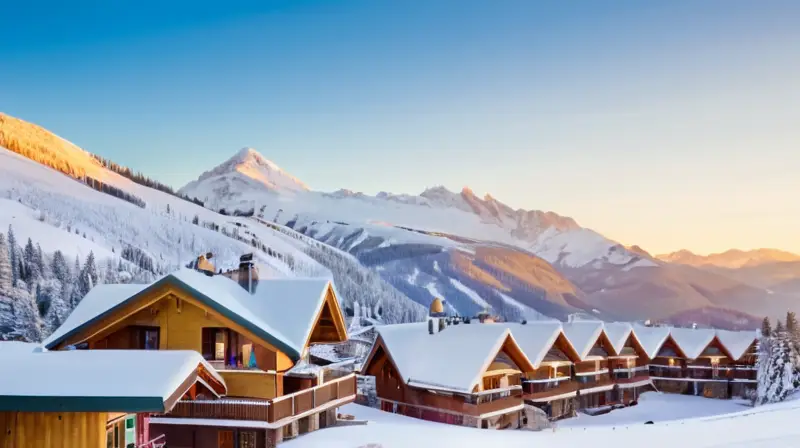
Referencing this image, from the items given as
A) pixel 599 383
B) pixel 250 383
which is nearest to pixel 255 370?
pixel 250 383

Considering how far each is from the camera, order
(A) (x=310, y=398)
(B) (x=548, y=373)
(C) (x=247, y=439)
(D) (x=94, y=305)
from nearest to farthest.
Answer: (C) (x=247, y=439)
(A) (x=310, y=398)
(D) (x=94, y=305)
(B) (x=548, y=373)

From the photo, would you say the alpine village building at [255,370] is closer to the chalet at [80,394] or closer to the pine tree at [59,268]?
the chalet at [80,394]

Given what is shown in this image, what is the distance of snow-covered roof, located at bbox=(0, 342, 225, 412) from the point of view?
11469mm

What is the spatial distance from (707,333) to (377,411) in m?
38.4

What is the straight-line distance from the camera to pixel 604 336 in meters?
50.0

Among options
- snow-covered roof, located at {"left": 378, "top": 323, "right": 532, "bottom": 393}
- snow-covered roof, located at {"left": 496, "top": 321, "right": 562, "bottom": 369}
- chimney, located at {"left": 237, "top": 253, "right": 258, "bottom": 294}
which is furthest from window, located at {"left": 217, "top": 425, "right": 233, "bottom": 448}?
snow-covered roof, located at {"left": 496, "top": 321, "right": 562, "bottom": 369}

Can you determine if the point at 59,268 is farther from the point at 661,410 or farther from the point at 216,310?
the point at 661,410

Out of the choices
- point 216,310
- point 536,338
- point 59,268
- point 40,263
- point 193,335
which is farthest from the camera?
point 59,268

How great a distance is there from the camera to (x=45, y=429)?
1186 centimetres

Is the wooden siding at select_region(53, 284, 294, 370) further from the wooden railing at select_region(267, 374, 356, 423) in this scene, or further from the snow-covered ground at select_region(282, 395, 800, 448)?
the snow-covered ground at select_region(282, 395, 800, 448)

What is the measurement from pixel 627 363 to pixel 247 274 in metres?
39.6

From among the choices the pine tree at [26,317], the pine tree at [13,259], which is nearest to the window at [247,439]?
the pine tree at [26,317]

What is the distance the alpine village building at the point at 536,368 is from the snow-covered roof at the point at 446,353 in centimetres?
7

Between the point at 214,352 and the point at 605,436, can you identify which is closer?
the point at 605,436
